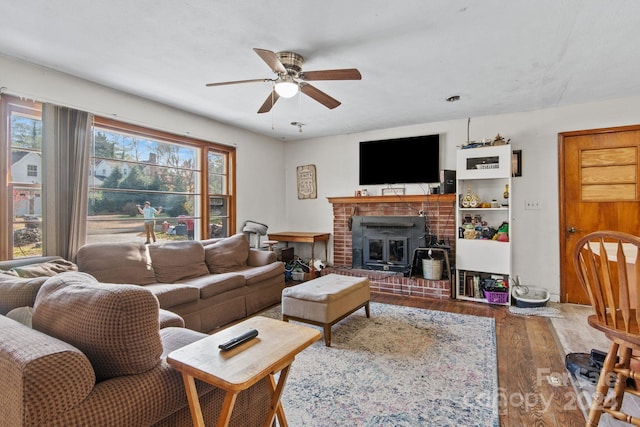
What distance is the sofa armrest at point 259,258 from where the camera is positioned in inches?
161

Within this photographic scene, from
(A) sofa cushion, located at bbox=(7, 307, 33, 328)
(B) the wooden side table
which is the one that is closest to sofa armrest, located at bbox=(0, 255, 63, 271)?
(A) sofa cushion, located at bbox=(7, 307, 33, 328)

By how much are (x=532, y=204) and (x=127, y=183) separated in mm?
4909

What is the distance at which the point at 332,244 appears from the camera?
17.9 feet

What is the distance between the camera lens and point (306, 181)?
5742 millimetres

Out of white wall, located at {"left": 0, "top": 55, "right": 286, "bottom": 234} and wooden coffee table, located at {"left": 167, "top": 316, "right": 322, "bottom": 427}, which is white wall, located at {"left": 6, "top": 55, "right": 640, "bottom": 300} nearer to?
white wall, located at {"left": 0, "top": 55, "right": 286, "bottom": 234}

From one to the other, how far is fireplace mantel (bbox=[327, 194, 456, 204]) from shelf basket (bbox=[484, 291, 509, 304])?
1.28 m

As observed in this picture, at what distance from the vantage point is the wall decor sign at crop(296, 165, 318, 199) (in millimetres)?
5664

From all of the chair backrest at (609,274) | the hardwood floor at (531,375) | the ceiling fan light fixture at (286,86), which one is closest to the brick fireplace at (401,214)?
the hardwood floor at (531,375)

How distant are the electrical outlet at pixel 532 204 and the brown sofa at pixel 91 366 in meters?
4.19

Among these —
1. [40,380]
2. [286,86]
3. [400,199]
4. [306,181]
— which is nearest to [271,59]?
[286,86]

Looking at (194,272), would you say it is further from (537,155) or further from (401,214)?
(537,155)

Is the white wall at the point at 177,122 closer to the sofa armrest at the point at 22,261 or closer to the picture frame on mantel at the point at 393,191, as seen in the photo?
the sofa armrest at the point at 22,261

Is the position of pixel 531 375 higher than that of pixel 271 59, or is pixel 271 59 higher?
pixel 271 59

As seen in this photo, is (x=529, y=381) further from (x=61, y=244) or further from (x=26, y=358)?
(x=61, y=244)
